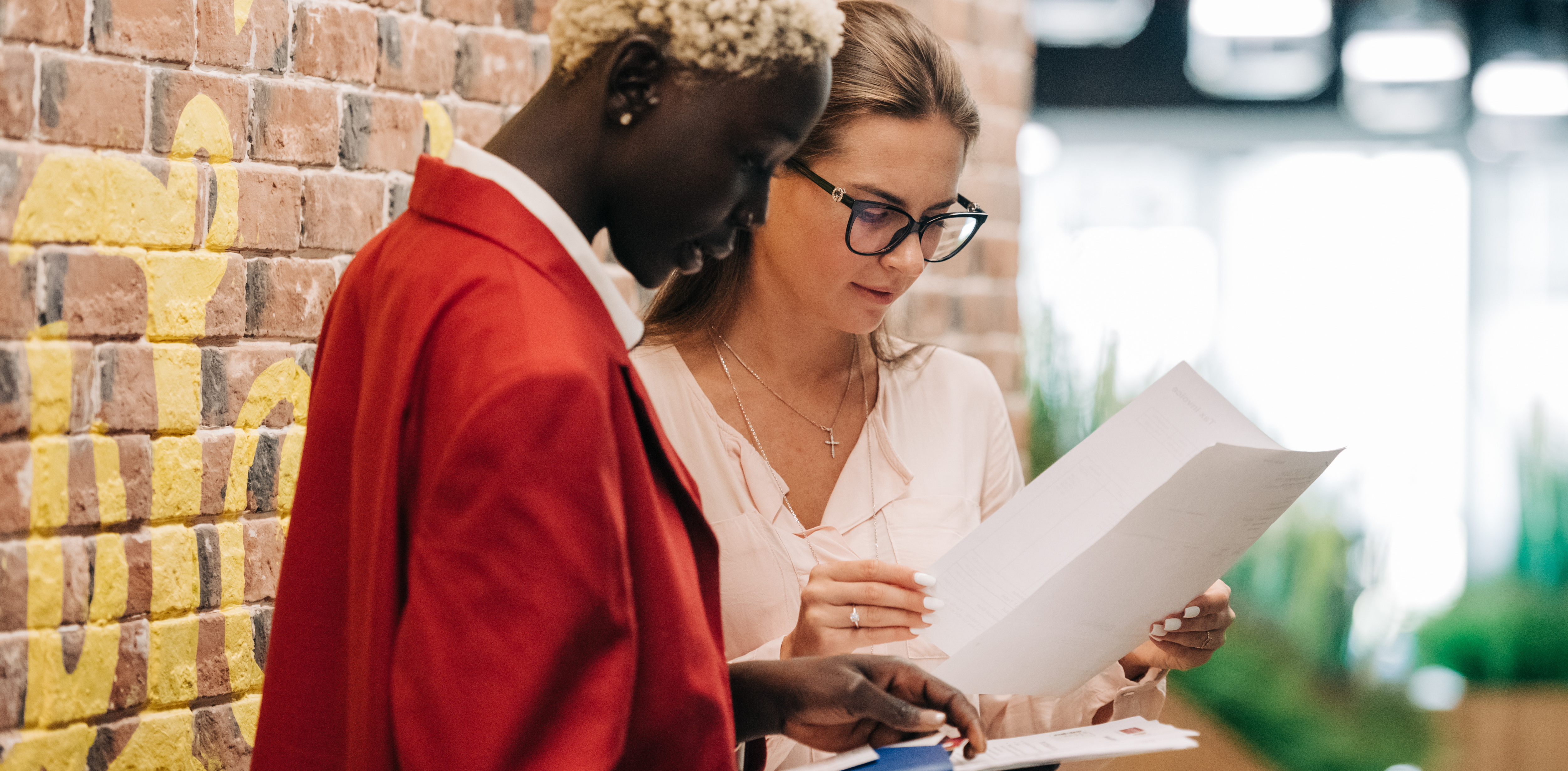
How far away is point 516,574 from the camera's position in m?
0.67

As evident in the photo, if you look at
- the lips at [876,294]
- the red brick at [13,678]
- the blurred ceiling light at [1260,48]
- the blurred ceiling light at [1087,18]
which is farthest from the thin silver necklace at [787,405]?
the blurred ceiling light at [1260,48]

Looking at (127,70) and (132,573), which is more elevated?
(127,70)

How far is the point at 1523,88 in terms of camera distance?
6.10 m

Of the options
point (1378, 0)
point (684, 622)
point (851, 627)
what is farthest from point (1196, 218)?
point (684, 622)

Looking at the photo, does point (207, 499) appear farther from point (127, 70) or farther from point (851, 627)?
point (851, 627)

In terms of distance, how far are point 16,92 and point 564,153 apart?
2.55ft

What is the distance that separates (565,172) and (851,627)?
0.62 m

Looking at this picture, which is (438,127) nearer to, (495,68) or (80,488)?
(495,68)

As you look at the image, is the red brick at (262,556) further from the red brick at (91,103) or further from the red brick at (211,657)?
the red brick at (91,103)

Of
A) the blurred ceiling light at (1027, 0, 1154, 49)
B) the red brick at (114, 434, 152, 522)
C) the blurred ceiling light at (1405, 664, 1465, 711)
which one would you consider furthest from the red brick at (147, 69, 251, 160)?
the blurred ceiling light at (1027, 0, 1154, 49)

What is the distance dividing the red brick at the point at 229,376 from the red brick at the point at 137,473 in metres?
0.08

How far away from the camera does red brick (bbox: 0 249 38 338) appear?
3.99ft

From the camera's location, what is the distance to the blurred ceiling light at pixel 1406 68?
5734 mm

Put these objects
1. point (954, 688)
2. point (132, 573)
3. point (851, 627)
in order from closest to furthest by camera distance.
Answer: point (954, 688) < point (851, 627) < point (132, 573)
